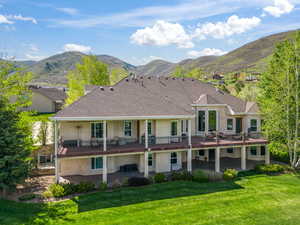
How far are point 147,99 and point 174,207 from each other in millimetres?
10536

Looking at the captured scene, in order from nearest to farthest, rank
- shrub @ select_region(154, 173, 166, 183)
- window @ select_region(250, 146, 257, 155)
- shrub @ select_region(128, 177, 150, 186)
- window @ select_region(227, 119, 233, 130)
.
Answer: shrub @ select_region(128, 177, 150, 186)
shrub @ select_region(154, 173, 166, 183)
window @ select_region(250, 146, 257, 155)
window @ select_region(227, 119, 233, 130)

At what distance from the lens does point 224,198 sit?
15578 mm

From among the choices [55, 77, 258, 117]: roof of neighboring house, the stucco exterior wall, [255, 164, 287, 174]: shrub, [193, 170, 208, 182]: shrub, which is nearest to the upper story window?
[55, 77, 258, 117]: roof of neighboring house

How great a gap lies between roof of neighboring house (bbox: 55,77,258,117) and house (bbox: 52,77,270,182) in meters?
0.07

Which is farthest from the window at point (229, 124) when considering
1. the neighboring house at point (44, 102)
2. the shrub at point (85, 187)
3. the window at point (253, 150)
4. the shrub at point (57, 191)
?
the neighboring house at point (44, 102)

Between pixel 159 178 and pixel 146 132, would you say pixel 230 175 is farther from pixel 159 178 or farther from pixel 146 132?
pixel 146 132

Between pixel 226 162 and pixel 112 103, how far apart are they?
13.7 meters

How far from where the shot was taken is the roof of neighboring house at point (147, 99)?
18.3 m

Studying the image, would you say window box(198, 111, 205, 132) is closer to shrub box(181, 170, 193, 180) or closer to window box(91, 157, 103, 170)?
shrub box(181, 170, 193, 180)

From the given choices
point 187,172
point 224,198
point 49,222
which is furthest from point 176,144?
point 49,222

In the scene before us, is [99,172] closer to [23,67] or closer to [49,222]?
[49,222]

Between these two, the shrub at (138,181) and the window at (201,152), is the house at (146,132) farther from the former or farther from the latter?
the shrub at (138,181)

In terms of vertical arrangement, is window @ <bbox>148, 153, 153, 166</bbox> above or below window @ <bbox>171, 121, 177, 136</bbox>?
below

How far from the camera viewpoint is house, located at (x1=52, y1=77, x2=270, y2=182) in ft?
59.4
